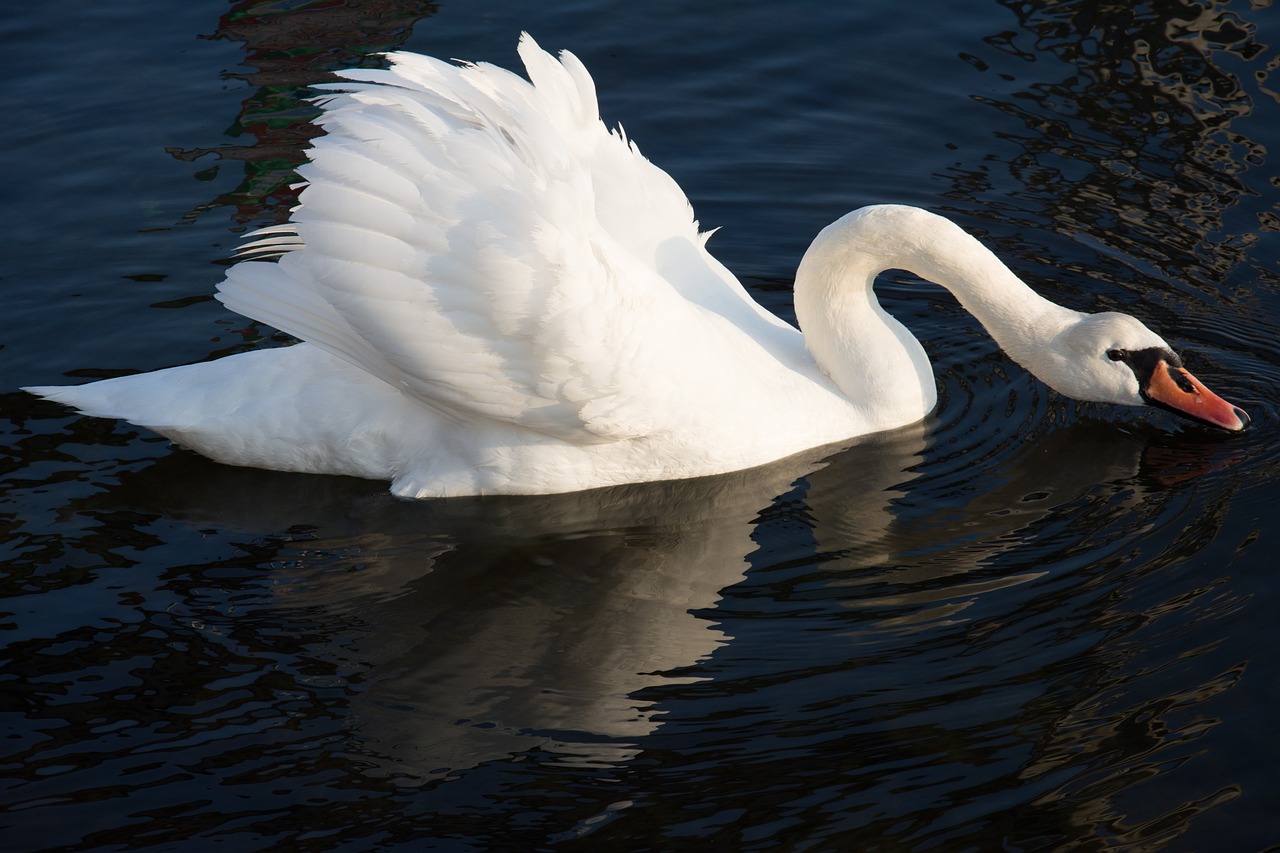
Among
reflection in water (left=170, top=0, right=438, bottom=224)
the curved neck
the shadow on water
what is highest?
reflection in water (left=170, top=0, right=438, bottom=224)

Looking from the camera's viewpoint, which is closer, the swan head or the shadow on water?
the shadow on water

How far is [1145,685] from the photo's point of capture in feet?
18.4

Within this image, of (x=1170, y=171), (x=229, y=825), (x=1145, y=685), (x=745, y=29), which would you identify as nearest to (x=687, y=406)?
(x=1145, y=685)

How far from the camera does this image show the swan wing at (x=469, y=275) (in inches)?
252

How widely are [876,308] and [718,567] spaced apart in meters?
1.80

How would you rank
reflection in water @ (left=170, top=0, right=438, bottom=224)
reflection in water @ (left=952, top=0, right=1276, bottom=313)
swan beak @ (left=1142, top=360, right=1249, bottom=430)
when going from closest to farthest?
swan beak @ (left=1142, top=360, right=1249, bottom=430) → reflection in water @ (left=952, top=0, right=1276, bottom=313) → reflection in water @ (left=170, top=0, right=438, bottom=224)

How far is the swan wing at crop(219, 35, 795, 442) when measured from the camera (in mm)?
6410

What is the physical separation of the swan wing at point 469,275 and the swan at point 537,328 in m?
0.01

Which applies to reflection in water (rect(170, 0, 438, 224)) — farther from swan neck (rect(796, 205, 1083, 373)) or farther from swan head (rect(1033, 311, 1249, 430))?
swan head (rect(1033, 311, 1249, 430))

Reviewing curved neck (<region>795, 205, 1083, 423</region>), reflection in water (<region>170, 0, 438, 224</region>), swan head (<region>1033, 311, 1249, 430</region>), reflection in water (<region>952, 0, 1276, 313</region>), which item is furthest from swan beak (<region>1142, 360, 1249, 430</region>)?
reflection in water (<region>170, 0, 438, 224</region>)

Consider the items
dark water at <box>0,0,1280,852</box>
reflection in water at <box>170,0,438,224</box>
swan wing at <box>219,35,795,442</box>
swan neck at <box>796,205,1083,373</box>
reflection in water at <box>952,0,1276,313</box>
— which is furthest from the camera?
reflection in water at <box>170,0,438,224</box>

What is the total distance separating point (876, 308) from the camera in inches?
296

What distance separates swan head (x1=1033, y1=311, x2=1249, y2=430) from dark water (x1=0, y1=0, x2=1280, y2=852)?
0.71 feet

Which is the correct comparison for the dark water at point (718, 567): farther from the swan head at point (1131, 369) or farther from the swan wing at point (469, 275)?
the swan wing at point (469, 275)
